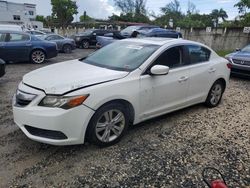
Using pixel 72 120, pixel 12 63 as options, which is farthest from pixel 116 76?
pixel 12 63

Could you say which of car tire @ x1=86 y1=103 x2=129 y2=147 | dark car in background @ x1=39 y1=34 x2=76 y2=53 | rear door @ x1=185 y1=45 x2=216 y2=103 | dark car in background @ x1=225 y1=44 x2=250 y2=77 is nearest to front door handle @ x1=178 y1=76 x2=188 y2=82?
rear door @ x1=185 y1=45 x2=216 y2=103

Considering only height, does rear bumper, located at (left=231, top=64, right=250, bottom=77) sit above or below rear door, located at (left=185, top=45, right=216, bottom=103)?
below

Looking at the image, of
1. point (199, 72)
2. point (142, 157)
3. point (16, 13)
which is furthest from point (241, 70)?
point (16, 13)

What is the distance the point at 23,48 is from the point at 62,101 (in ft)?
26.6

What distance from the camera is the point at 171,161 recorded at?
3.34 meters

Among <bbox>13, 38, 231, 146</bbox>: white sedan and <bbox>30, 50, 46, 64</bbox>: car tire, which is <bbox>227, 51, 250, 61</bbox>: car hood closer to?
<bbox>13, 38, 231, 146</bbox>: white sedan

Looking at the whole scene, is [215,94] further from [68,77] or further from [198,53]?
[68,77]

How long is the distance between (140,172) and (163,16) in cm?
6605

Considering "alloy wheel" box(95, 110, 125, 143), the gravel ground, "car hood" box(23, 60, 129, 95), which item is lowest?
the gravel ground

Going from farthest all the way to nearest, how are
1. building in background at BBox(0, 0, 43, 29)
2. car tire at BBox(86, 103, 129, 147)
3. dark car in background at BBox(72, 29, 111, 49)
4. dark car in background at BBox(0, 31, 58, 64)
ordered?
1. building in background at BBox(0, 0, 43, 29)
2. dark car in background at BBox(72, 29, 111, 49)
3. dark car in background at BBox(0, 31, 58, 64)
4. car tire at BBox(86, 103, 129, 147)

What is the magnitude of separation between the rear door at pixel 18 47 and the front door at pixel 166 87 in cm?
768

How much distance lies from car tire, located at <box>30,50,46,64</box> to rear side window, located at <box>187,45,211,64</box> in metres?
7.76

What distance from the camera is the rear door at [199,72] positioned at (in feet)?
15.3

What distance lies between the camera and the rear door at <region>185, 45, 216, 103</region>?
466 centimetres
